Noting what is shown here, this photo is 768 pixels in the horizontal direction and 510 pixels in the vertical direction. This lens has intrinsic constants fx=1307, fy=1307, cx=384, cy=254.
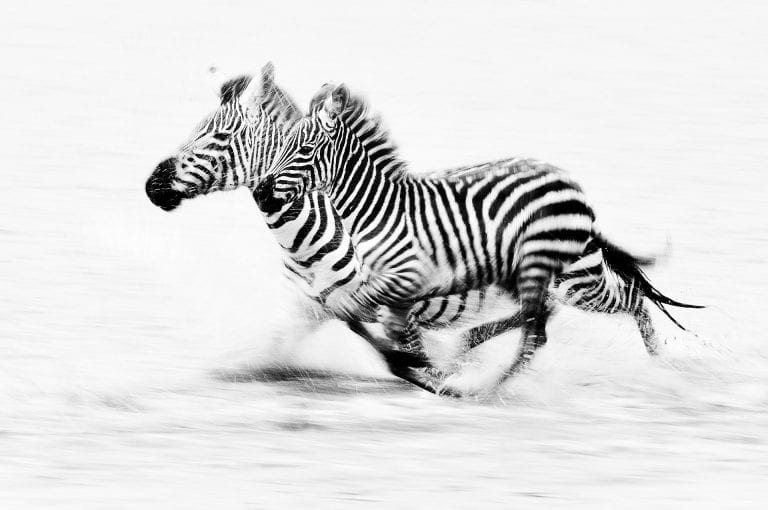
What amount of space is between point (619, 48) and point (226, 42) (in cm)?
566

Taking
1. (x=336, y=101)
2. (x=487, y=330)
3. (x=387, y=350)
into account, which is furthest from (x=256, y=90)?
(x=487, y=330)

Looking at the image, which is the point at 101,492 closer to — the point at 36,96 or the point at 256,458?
the point at 256,458

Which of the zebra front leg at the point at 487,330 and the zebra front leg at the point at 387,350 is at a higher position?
the zebra front leg at the point at 487,330

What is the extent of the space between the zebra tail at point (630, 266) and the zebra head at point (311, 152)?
1.70m

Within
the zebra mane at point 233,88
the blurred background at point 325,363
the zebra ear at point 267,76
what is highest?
the zebra ear at point 267,76

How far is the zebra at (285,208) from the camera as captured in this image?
724 centimetres

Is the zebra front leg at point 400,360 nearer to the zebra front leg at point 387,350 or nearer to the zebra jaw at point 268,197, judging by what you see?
the zebra front leg at point 387,350

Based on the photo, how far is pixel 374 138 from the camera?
289 inches

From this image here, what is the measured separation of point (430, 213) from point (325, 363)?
129 cm

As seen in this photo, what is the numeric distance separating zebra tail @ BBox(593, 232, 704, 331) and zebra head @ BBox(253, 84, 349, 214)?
1.70m

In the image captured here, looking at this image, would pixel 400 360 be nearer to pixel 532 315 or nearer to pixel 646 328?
pixel 532 315

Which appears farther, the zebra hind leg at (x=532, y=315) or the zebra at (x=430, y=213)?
the zebra hind leg at (x=532, y=315)

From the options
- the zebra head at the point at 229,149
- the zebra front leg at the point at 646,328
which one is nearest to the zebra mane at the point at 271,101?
the zebra head at the point at 229,149

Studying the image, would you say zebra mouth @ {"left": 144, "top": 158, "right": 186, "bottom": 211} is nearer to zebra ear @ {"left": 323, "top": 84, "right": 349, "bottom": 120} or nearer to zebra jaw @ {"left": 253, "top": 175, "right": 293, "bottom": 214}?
zebra jaw @ {"left": 253, "top": 175, "right": 293, "bottom": 214}
